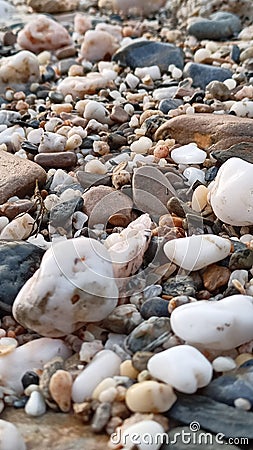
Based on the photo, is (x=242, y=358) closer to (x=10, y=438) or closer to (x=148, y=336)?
(x=148, y=336)

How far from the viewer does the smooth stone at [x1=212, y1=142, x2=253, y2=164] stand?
229cm

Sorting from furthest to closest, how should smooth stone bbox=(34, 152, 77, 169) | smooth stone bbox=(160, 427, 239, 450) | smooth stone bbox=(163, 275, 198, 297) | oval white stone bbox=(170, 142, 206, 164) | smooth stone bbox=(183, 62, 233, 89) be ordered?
smooth stone bbox=(183, 62, 233, 89)
smooth stone bbox=(34, 152, 77, 169)
oval white stone bbox=(170, 142, 206, 164)
smooth stone bbox=(163, 275, 198, 297)
smooth stone bbox=(160, 427, 239, 450)

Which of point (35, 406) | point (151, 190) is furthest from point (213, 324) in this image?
point (151, 190)

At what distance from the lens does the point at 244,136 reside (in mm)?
2457

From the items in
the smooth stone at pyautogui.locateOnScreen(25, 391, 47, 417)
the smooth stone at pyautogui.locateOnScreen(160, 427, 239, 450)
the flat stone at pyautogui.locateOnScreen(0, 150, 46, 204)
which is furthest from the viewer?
the flat stone at pyautogui.locateOnScreen(0, 150, 46, 204)

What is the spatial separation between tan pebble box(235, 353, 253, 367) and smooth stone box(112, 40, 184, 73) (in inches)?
83.6

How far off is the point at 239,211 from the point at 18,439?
91cm

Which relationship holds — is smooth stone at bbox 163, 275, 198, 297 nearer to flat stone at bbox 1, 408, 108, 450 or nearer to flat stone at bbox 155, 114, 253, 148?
flat stone at bbox 1, 408, 108, 450

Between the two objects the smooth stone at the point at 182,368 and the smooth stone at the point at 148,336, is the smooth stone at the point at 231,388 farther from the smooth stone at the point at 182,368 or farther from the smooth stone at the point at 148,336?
the smooth stone at the point at 148,336

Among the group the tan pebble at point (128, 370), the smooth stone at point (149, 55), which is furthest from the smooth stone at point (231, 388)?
the smooth stone at point (149, 55)

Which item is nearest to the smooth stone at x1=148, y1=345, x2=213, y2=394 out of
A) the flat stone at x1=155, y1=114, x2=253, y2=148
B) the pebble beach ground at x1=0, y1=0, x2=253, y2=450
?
the pebble beach ground at x1=0, y1=0, x2=253, y2=450

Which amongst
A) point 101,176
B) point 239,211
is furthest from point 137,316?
point 101,176

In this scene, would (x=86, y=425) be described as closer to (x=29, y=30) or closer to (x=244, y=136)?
(x=244, y=136)

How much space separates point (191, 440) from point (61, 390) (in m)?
0.30
